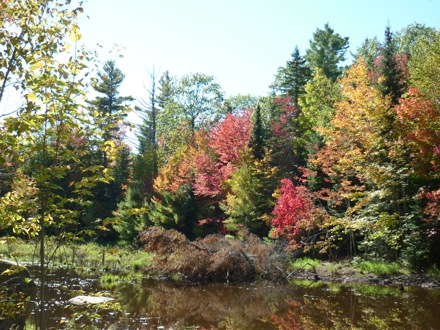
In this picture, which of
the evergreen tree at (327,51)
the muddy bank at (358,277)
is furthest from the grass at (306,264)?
the evergreen tree at (327,51)

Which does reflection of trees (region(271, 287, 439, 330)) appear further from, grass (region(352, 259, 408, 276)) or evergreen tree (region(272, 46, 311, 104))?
evergreen tree (region(272, 46, 311, 104))

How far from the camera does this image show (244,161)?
2755cm

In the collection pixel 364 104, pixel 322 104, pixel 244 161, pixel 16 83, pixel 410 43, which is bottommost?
pixel 16 83

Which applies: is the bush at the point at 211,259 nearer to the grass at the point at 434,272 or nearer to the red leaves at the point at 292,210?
the red leaves at the point at 292,210

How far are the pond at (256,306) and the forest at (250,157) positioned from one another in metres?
2.79

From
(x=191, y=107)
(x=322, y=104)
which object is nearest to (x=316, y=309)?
(x=322, y=104)

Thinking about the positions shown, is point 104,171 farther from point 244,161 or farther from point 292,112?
point 292,112

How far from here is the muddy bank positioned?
17156 millimetres

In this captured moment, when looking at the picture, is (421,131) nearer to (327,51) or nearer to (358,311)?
(358,311)

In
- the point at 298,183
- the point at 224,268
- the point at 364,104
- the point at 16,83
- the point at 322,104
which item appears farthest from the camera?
the point at 322,104

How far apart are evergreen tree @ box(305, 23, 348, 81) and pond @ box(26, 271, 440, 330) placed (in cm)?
2908

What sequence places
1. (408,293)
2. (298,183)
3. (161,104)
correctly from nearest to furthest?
1. (408,293)
2. (298,183)
3. (161,104)

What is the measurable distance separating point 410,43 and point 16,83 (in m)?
48.4

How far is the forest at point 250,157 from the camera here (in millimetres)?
3355
